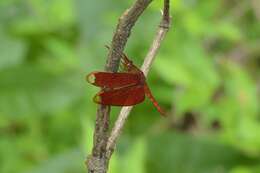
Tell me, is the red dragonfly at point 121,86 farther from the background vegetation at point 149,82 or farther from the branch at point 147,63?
the background vegetation at point 149,82

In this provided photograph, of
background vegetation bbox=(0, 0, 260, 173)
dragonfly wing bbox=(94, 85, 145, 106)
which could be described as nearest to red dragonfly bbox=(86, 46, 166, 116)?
dragonfly wing bbox=(94, 85, 145, 106)

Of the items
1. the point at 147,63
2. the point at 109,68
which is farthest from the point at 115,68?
the point at 147,63

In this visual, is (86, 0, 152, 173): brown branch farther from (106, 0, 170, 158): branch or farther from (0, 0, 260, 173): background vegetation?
(0, 0, 260, 173): background vegetation

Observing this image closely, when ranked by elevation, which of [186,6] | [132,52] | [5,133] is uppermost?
[186,6]

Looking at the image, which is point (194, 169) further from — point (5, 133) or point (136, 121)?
point (5, 133)

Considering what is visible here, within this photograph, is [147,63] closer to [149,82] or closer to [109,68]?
[109,68]

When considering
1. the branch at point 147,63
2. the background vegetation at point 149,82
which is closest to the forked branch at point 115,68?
the branch at point 147,63

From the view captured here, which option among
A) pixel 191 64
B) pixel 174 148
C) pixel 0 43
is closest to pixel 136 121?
pixel 174 148
